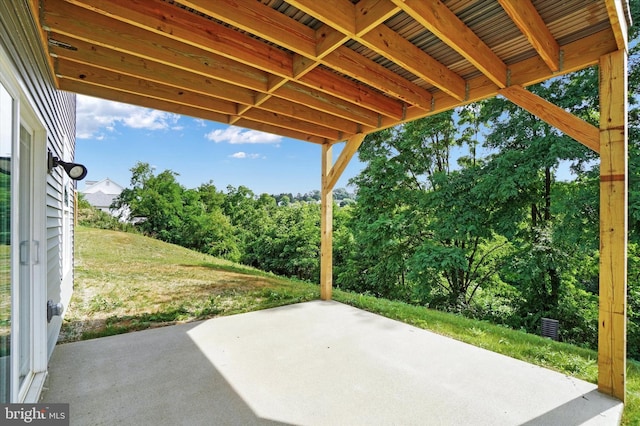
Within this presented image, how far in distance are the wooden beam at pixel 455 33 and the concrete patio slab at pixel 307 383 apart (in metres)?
2.48

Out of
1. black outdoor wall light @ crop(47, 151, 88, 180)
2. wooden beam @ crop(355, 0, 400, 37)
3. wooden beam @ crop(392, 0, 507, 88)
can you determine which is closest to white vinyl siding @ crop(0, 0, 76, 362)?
black outdoor wall light @ crop(47, 151, 88, 180)

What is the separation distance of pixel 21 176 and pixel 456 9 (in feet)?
10.5

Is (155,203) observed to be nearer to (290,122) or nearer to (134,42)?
(290,122)

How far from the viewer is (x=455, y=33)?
2109 mm

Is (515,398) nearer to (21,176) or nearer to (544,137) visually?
(21,176)

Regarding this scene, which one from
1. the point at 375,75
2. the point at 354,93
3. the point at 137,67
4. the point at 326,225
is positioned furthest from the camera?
the point at 326,225

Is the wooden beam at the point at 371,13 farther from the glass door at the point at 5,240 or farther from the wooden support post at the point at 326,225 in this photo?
the wooden support post at the point at 326,225

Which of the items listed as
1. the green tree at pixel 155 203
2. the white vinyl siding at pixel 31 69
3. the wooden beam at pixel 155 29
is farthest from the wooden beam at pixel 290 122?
the green tree at pixel 155 203

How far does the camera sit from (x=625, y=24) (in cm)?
210

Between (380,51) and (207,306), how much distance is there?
400cm

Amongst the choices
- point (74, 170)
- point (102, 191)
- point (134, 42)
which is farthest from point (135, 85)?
point (102, 191)

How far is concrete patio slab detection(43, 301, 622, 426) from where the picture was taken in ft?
6.41

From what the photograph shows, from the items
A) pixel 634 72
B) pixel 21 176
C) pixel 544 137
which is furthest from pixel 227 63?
pixel 634 72

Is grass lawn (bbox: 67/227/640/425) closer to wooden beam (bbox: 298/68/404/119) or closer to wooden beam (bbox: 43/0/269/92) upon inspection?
wooden beam (bbox: 298/68/404/119)
